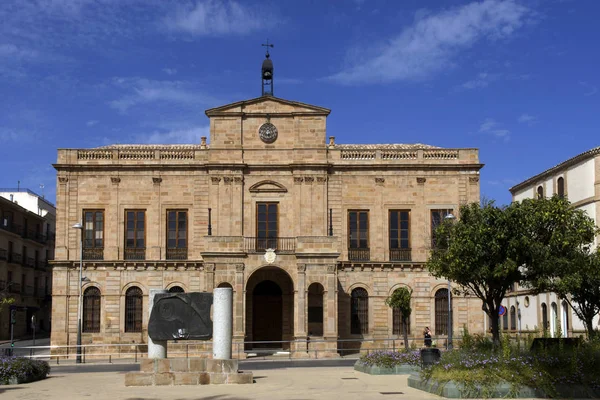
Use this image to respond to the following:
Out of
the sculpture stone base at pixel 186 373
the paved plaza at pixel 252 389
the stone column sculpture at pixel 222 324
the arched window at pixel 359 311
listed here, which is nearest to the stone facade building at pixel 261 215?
the arched window at pixel 359 311

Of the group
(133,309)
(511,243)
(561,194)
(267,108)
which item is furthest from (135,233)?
(561,194)

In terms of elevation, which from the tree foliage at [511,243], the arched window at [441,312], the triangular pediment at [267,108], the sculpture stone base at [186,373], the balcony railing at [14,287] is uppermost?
the triangular pediment at [267,108]

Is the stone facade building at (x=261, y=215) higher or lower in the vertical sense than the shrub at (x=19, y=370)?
higher

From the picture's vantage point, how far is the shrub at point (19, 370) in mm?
23625

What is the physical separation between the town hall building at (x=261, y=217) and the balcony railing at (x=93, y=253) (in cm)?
8

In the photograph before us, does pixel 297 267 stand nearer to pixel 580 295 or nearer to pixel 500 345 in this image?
pixel 580 295

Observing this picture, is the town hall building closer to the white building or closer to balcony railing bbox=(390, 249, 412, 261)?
balcony railing bbox=(390, 249, 412, 261)

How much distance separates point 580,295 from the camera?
35406mm

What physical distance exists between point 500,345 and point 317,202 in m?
20.8

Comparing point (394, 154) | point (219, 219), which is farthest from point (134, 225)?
point (394, 154)

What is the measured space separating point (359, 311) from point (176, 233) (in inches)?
452

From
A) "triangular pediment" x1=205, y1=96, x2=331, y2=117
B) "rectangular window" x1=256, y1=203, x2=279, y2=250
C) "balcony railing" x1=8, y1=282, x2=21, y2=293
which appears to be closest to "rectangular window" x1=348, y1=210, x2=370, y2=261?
"rectangular window" x1=256, y1=203, x2=279, y2=250

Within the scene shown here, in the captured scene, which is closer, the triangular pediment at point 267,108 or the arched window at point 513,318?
the triangular pediment at point 267,108

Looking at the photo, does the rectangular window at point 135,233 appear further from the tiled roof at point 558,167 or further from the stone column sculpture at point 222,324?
the tiled roof at point 558,167
